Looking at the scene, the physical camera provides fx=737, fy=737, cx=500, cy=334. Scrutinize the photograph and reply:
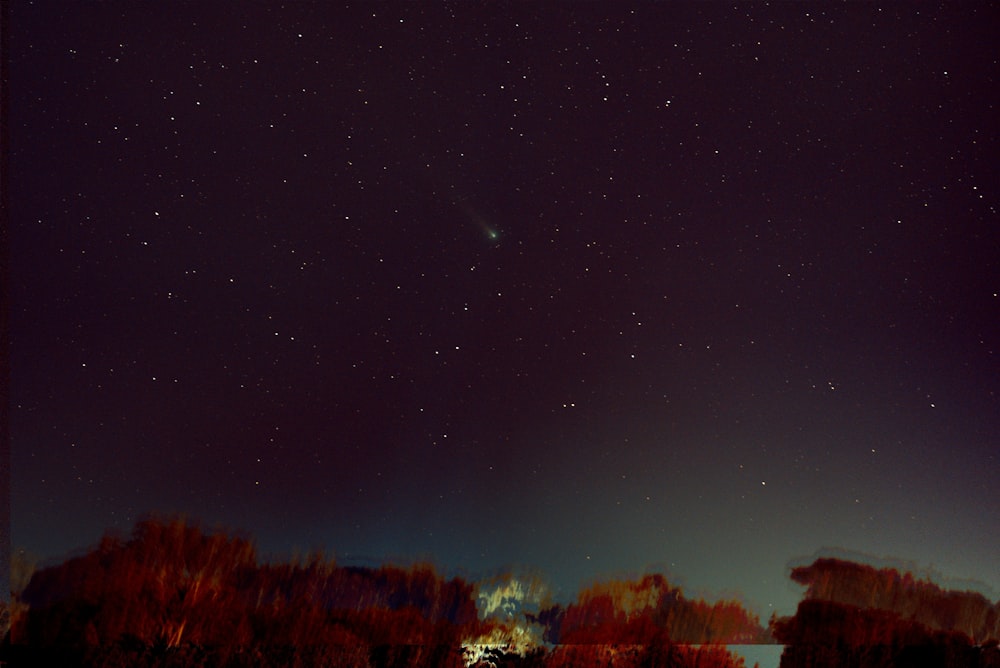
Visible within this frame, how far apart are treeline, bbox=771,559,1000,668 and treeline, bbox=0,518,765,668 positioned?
0.87 feet

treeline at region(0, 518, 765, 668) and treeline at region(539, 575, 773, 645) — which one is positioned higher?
treeline at region(539, 575, 773, 645)

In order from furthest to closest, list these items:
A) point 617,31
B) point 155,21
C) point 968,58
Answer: point 968,58, point 617,31, point 155,21

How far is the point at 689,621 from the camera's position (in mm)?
3498

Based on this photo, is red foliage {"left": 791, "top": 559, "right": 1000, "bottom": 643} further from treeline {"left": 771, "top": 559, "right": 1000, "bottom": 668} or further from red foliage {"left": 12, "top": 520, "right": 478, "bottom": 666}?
red foliage {"left": 12, "top": 520, "right": 478, "bottom": 666}

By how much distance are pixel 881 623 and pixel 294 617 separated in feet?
9.41

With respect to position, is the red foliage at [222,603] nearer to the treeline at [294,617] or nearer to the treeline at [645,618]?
the treeline at [294,617]

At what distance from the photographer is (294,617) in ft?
10.4

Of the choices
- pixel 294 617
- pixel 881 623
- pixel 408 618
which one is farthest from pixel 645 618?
pixel 294 617

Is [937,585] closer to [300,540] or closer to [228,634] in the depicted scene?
[300,540]

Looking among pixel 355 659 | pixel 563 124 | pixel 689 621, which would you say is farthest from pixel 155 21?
pixel 689 621

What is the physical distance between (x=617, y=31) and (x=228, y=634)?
313cm

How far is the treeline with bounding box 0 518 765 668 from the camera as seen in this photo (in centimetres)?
294

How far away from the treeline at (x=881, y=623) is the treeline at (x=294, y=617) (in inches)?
10.4

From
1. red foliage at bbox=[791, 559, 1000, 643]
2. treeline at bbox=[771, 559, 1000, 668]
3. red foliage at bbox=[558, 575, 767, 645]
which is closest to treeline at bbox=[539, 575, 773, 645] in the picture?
red foliage at bbox=[558, 575, 767, 645]
